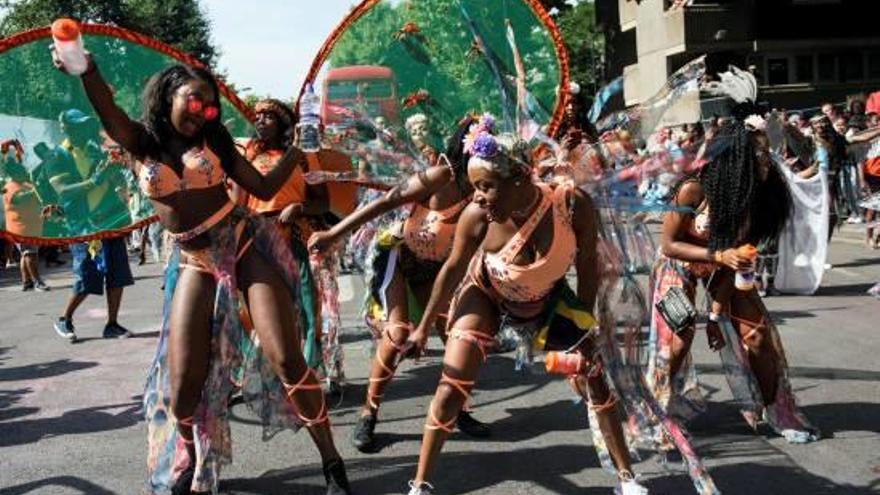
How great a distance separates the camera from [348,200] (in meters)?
5.80

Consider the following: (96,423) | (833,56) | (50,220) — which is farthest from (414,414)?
(833,56)

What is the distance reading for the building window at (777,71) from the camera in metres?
30.7

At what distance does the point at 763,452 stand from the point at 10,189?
416cm

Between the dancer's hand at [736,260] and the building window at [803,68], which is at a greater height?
the building window at [803,68]

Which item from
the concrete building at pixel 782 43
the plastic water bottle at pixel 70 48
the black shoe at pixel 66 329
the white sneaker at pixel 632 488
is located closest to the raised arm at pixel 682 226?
the white sneaker at pixel 632 488

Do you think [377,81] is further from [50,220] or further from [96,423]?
[96,423]

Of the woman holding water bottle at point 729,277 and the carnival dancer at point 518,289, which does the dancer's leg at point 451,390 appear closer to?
the carnival dancer at point 518,289

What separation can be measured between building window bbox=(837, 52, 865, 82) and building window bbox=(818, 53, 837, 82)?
0.19 metres

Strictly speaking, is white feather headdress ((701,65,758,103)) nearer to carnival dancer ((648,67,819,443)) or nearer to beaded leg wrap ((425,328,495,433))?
carnival dancer ((648,67,819,443))

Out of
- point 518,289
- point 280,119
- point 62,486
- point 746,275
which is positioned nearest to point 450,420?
point 518,289

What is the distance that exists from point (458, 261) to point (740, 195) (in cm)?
158

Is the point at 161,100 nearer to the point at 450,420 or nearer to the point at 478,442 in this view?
the point at 450,420

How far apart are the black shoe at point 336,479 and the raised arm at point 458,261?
59 centimetres

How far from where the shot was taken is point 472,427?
5.05m
